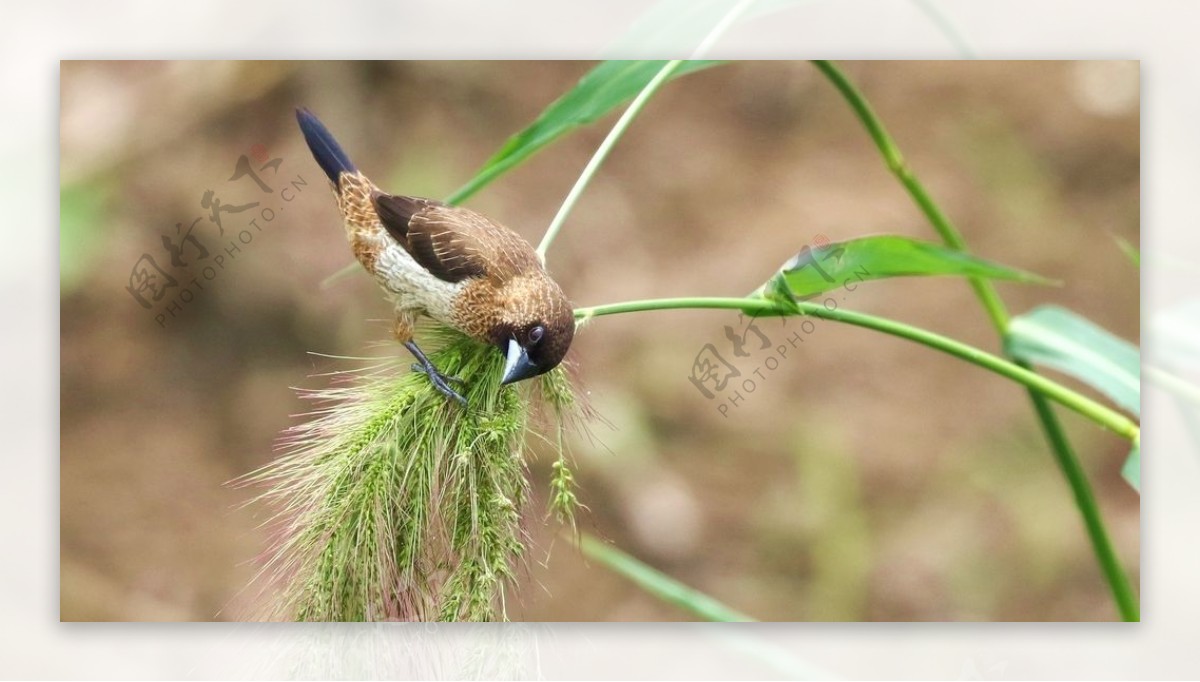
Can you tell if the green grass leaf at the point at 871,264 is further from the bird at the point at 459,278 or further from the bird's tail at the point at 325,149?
the bird's tail at the point at 325,149

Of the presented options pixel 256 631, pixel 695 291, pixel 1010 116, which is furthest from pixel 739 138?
pixel 256 631

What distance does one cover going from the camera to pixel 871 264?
3.59 ft

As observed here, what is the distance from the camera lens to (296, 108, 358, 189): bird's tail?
4.48 ft

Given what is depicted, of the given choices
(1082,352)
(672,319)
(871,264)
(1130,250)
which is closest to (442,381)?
(871,264)

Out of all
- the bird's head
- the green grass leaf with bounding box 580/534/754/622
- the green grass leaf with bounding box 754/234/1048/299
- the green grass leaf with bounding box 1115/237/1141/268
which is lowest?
the green grass leaf with bounding box 580/534/754/622

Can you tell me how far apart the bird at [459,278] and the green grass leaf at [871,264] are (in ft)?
0.76

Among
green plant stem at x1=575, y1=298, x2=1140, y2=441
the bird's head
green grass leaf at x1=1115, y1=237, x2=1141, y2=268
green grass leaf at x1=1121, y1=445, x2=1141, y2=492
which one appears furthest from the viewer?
green grass leaf at x1=1115, y1=237, x2=1141, y2=268

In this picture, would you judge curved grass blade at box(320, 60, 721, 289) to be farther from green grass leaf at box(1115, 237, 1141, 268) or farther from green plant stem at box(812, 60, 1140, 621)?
green grass leaf at box(1115, 237, 1141, 268)

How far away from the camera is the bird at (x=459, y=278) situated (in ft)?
3.72

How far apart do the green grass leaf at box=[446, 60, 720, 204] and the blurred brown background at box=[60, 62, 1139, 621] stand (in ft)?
0.79

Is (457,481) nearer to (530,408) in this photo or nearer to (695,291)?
(530,408)

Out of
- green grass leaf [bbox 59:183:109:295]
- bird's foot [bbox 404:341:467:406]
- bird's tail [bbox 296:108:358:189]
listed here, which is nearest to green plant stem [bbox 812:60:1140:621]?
bird's foot [bbox 404:341:467:406]

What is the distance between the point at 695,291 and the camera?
189cm

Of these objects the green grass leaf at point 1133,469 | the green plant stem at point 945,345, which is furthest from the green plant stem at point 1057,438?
the green grass leaf at point 1133,469
